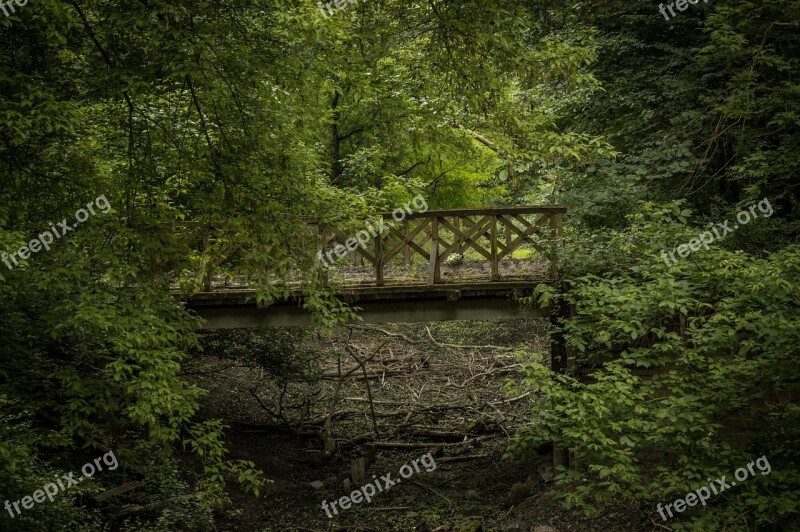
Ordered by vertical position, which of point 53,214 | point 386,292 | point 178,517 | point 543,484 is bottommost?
point 543,484

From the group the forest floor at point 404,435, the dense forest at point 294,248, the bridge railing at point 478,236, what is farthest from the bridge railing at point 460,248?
the forest floor at point 404,435

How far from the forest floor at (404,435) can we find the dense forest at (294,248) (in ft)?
0.50

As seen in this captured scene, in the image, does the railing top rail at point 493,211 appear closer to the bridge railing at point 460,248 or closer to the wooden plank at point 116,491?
the bridge railing at point 460,248

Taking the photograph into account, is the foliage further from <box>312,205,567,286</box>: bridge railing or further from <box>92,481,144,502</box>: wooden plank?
<box>92,481,144,502</box>: wooden plank

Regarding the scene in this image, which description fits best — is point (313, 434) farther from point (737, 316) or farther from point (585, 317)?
point (737, 316)

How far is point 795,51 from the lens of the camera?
440 inches

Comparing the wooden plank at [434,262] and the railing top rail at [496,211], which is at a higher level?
the railing top rail at [496,211]

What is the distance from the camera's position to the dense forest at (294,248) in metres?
6.64

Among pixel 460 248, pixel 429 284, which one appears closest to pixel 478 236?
pixel 460 248

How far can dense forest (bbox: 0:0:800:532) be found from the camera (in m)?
6.64

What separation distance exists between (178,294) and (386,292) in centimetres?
308

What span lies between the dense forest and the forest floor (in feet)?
0.50

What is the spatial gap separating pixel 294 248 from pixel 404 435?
7.32 metres

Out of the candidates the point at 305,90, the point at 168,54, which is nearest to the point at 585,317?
the point at 305,90
